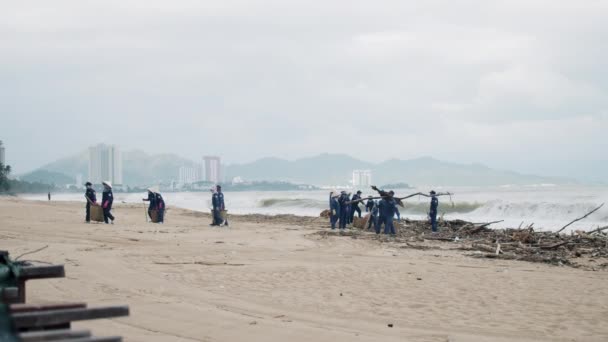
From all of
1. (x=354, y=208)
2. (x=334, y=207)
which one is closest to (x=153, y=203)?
(x=334, y=207)

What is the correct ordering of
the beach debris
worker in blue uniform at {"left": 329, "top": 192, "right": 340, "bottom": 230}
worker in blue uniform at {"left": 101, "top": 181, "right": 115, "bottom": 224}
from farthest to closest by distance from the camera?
worker in blue uniform at {"left": 329, "top": 192, "right": 340, "bottom": 230} < worker in blue uniform at {"left": 101, "top": 181, "right": 115, "bottom": 224} < the beach debris

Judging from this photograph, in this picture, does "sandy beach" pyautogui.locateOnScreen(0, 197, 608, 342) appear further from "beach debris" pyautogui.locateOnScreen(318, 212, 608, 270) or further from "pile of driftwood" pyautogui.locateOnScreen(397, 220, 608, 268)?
"pile of driftwood" pyautogui.locateOnScreen(397, 220, 608, 268)

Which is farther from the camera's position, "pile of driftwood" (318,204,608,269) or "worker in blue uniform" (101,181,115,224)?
"worker in blue uniform" (101,181,115,224)

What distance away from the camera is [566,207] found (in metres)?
50.3

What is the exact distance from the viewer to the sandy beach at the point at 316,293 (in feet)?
25.2

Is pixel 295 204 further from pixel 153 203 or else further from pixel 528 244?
pixel 528 244

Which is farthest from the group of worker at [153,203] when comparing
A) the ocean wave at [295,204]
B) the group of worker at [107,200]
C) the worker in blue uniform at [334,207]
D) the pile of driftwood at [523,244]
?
the ocean wave at [295,204]

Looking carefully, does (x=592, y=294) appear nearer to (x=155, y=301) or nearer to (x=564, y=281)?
(x=564, y=281)

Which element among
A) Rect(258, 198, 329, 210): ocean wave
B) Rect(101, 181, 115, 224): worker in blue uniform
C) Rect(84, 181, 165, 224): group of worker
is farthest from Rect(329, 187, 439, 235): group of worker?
Rect(258, 198, 329, 210): ocean wave

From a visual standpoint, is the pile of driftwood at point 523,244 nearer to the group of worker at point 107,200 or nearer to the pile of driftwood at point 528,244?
the pile of driftwood at point 528,244

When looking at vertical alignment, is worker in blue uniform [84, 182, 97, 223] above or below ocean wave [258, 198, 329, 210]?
above

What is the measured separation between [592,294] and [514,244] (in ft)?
27.9

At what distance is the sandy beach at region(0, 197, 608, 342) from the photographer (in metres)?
7.69

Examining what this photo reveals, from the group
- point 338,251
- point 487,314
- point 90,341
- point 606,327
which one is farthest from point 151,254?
point 90,341
